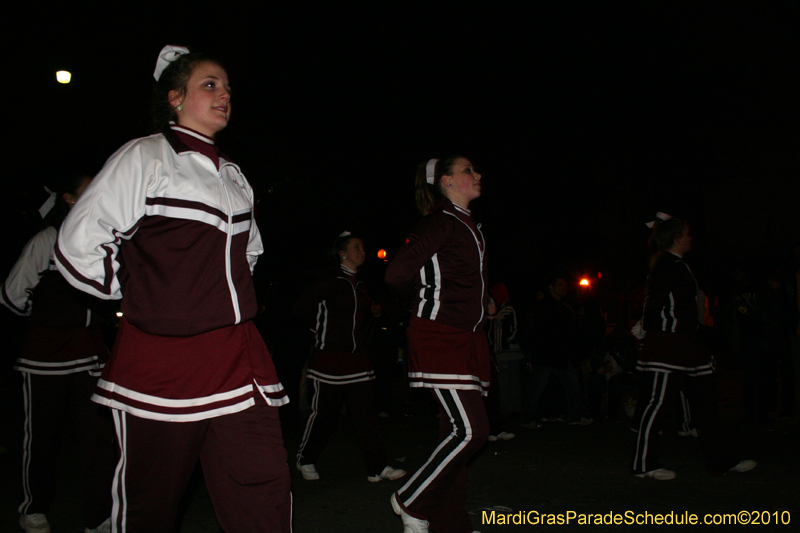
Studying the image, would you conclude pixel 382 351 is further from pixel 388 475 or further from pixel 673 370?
pixel 673 370

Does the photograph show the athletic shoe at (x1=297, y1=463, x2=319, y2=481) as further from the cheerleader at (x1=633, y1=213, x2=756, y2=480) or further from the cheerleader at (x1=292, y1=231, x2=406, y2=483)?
the cheerleader at (x1=633, y1=213, x2=756, y2=480)

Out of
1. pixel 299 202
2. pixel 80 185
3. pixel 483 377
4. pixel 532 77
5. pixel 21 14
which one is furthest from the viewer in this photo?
pixel 532 77

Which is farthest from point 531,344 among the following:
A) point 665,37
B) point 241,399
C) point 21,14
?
point 665,37

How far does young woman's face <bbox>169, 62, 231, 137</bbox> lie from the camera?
2289 millimetres

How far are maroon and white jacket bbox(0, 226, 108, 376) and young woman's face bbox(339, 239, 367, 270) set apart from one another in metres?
2.22

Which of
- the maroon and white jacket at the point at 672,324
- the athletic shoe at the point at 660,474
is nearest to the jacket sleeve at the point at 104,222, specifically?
the maroon and white jacket at the point at 672,324

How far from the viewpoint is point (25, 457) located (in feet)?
12.0

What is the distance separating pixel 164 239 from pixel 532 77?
13877 mm

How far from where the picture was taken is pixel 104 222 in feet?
6.46

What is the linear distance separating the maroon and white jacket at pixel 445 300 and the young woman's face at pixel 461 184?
15 centimetres

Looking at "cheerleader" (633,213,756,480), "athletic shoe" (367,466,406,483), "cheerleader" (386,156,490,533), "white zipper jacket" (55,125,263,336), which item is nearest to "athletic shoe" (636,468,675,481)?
"cheerleader" (633,213,756,480)

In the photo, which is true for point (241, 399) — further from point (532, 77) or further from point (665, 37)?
point (665, 37)

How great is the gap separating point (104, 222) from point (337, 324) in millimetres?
3445

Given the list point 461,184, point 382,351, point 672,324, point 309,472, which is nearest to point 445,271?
point 461,184
